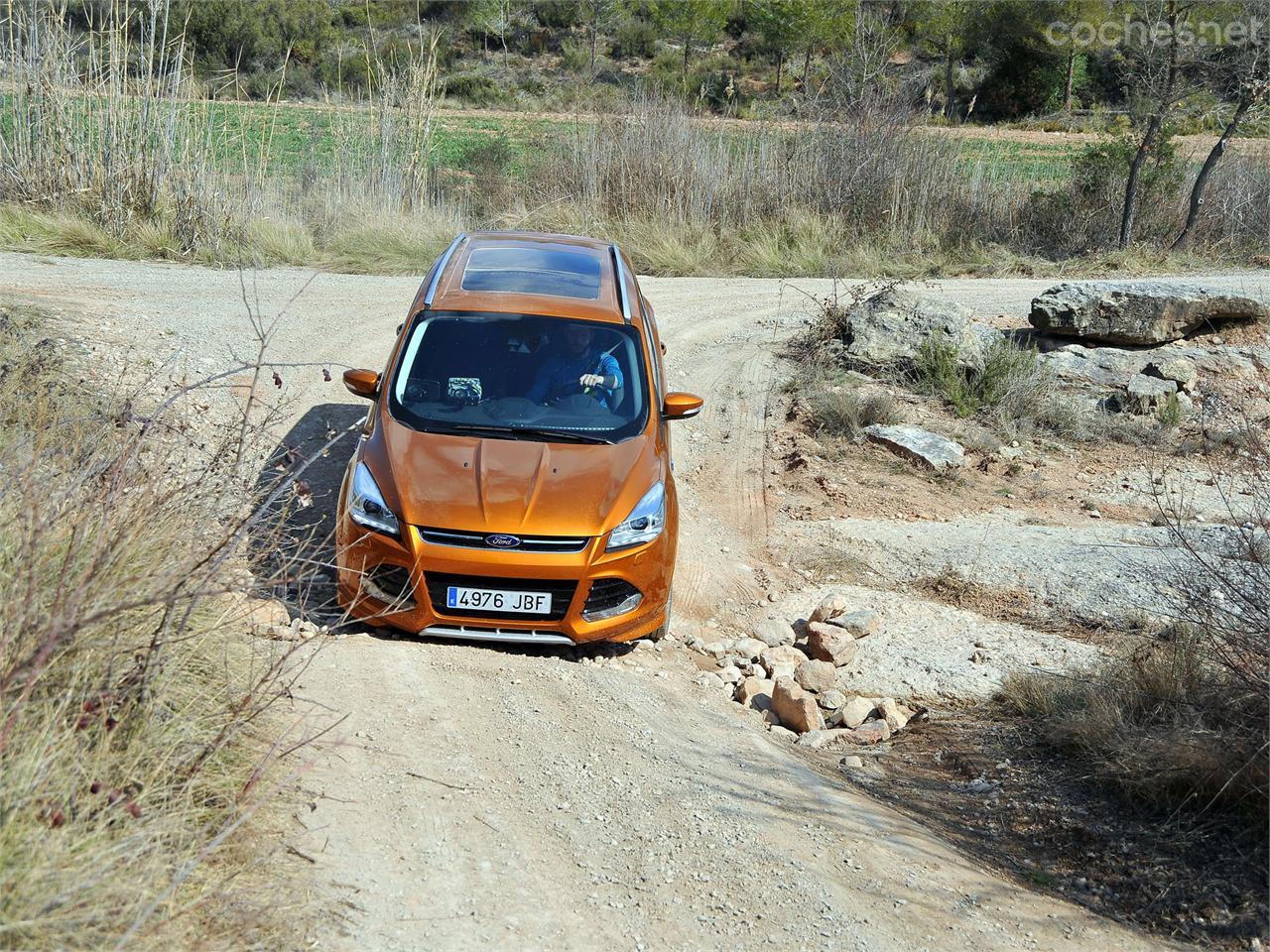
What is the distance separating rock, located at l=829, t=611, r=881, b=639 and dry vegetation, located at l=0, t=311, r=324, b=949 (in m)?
3.74

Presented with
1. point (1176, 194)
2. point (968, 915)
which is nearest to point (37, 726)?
point (968, 915)

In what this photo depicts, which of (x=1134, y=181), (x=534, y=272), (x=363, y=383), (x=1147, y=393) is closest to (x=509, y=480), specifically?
(x=363, y=383)

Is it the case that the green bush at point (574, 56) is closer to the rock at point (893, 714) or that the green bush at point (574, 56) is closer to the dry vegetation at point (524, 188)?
the dry vegetation at point (524, 188)

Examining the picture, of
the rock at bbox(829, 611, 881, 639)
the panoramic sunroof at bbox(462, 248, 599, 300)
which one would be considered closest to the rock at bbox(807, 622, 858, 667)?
the rock at bbox(829, 611, 881, 639)

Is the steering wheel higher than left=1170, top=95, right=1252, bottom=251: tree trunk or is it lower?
lower

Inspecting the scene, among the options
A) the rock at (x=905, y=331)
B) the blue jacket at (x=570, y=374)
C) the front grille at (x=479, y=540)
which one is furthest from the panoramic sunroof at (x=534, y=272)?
the rock at (x=905, y=331)

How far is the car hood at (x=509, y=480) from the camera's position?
5793 millimetres

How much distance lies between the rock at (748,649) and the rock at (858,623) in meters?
0.53

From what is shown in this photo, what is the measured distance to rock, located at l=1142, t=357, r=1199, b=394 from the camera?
12.4 m

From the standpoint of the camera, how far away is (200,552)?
13.3ft

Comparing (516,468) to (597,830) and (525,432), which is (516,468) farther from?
(597,830)

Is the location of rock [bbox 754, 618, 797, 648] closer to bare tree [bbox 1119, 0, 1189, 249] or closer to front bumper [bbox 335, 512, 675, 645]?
front bumper [bbox 335, 512, 675, 645]

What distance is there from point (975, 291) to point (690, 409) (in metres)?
10.3

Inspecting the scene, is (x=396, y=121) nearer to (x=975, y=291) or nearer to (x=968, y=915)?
(x=975, y=291)
